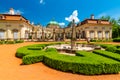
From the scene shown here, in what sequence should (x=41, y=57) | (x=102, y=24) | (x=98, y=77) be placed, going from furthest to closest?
(x=102, y=24) → (x=41, y=57) → (x=98, y=77)

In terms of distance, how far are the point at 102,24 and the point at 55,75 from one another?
113 ft

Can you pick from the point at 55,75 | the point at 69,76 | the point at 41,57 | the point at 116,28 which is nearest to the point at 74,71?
the point at 69,76

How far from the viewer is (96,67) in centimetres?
809

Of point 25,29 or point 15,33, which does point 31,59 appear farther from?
point 25,29

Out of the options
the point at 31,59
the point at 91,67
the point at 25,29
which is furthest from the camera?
the point at 25,29

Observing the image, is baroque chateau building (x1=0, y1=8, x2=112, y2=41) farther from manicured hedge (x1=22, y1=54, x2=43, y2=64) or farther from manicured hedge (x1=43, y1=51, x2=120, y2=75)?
manicured hedge (x1=43, y1=51, x2=120, y2=75)

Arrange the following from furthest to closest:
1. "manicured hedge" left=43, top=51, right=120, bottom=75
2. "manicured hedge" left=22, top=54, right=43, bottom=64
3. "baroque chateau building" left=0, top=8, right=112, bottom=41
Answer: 1. "baroque chateau building" left=0, top=8, right=112, bottom=41
2. "manicured hedge" left=22, top=54, right=43, bottom=64
3. "manicured hedge" left=43, top=51, right=120, bottom=75

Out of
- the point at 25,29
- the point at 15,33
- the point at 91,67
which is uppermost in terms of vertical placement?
the point at 25,29

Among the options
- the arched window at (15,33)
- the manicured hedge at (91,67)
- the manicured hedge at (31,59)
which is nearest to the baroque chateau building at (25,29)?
the arched window at (15,33)

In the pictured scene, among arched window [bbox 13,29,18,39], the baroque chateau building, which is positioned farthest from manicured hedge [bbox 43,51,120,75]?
arched window [bbox 13,29,18,39]

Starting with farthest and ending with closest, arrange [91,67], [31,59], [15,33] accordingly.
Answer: [15,33] → [31,59] → [91,67]

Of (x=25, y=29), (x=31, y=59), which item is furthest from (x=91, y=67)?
(x=25, y=29)

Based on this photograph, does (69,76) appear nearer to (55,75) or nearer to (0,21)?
(55,75)

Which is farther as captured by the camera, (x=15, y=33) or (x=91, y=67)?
(x=15, y=33)
